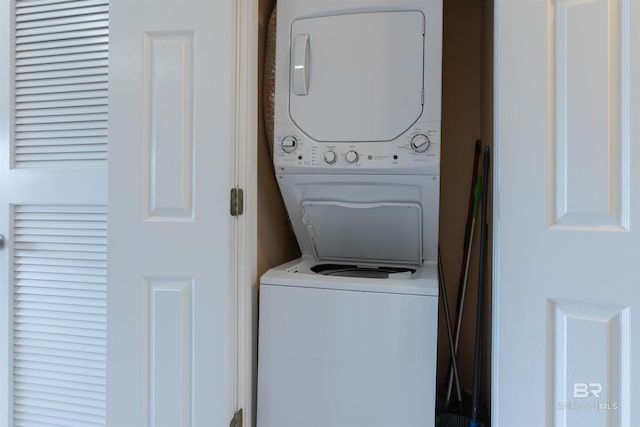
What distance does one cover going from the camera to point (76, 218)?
153 centimetres

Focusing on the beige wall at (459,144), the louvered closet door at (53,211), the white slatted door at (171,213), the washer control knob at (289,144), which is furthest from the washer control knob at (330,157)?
the louvered closet door at (53,211)

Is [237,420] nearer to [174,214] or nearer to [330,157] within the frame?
[174,214]

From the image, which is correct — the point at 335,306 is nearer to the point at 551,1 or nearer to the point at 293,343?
the point at 293,343

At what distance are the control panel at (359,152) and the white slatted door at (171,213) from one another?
259mm

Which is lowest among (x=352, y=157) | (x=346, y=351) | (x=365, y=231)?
(x=346, y=351)

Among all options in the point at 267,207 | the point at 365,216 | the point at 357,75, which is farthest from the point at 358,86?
the point at 267,207

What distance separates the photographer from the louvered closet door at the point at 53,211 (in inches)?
A: 60.0

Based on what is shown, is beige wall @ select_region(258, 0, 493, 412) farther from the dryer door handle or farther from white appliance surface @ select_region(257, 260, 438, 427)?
the dryer door handle

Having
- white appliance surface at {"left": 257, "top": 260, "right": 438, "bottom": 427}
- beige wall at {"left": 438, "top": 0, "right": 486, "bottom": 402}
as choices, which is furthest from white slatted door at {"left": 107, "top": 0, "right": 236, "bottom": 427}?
beige wall at {"left": 438, "top": 0, "right": 486, "bottom": 402}

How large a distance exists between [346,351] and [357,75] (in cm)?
105

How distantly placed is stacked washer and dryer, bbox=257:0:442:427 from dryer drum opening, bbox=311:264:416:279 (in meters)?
0.02

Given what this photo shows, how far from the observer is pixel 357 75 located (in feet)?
4.67

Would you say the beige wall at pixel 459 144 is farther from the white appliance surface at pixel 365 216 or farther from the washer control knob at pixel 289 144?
the washer control knob at pixel 289 144

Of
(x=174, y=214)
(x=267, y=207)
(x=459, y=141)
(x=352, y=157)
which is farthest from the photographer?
(x=459, y=141)
